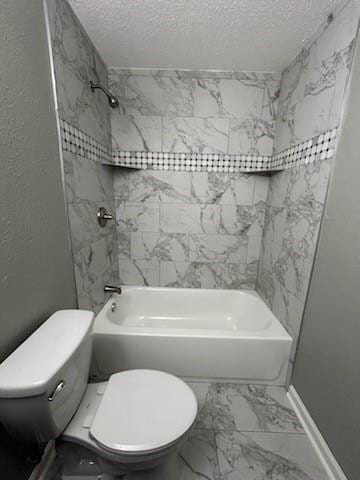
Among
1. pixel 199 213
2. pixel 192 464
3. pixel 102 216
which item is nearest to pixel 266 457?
pixel 192 464

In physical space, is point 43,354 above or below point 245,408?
above

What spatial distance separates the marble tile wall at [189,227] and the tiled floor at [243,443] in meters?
0.93

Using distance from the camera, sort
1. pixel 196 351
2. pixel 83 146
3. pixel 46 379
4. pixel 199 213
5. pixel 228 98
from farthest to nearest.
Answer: pixel 199 213 → pixel 228 98 → pixel 196 351 → pixel 83 146 → pixel 46 379

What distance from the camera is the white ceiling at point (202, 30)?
1.06 metres

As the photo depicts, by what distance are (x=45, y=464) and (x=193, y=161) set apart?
2.08m

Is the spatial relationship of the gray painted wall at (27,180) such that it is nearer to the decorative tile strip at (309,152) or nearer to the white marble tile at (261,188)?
the decorative tile strip at (309,152)

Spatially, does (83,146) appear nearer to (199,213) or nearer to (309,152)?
(199,213)

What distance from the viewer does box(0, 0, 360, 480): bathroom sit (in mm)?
894

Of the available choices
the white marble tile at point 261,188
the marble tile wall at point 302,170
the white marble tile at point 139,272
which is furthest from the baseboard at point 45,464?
the white marble tile at point 261,188

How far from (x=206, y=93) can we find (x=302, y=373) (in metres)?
2.14

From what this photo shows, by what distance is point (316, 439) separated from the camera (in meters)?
1.12

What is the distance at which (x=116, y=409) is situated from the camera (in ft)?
2.85

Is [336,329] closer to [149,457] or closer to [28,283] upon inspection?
[149,457]

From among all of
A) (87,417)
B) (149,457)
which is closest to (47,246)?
(87,417)
